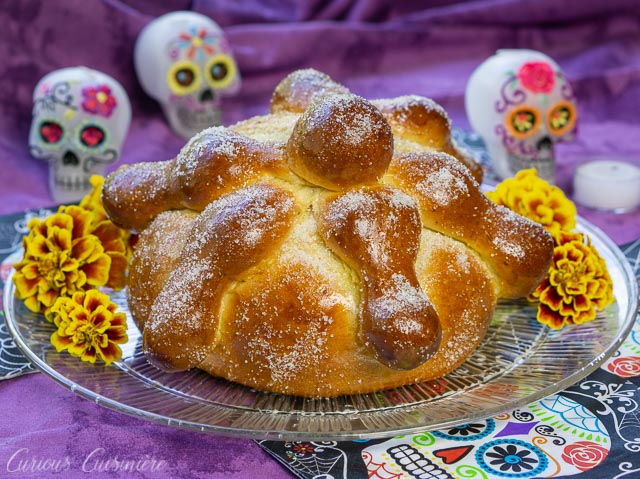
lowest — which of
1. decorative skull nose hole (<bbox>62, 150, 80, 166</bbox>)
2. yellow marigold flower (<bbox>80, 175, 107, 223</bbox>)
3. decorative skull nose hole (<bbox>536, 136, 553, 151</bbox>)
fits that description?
yellow marigold flower (<bbox>80, 175, 107, 223</bbox>)

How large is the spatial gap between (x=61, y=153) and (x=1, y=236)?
27cm

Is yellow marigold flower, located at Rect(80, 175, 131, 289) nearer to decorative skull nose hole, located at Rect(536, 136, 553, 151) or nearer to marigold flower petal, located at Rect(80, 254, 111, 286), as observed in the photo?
marigold flower petal, located at Rect(80, 254, 111, 286)

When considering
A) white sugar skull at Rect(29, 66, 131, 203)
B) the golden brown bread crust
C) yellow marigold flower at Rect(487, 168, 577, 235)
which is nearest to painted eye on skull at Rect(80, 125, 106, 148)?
white sugar skull at Rect(29, 66, 131, 203)

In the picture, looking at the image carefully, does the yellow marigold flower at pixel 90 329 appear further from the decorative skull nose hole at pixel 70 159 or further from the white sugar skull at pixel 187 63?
the white sugar skull at pixel 187 63

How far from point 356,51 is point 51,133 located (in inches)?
38.5

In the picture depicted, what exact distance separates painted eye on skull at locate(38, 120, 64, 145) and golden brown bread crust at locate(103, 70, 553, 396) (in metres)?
0.79

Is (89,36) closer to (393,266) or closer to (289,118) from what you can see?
(289,118)

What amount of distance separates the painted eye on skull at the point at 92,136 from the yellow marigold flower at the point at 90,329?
734mm

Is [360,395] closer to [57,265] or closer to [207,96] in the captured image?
[57,265]

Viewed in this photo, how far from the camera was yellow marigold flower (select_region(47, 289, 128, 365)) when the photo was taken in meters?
1.10

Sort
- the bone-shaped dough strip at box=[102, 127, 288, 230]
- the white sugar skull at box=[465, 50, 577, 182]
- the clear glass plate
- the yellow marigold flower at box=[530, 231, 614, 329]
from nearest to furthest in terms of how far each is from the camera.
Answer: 1. the clear glass plate
2. the bone-shaped dough strip at box=[102, 127, 288, 230]
3. the yellow marigold flower at box=[530, 231, 614, 329]
4. the white sugar skull at box=[465, 50, 577, 182]

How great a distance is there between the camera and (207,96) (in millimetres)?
2104

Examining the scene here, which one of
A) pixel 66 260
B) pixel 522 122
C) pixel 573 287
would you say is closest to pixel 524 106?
pixel 522 122

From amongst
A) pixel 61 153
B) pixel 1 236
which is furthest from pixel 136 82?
pixel 1 236
